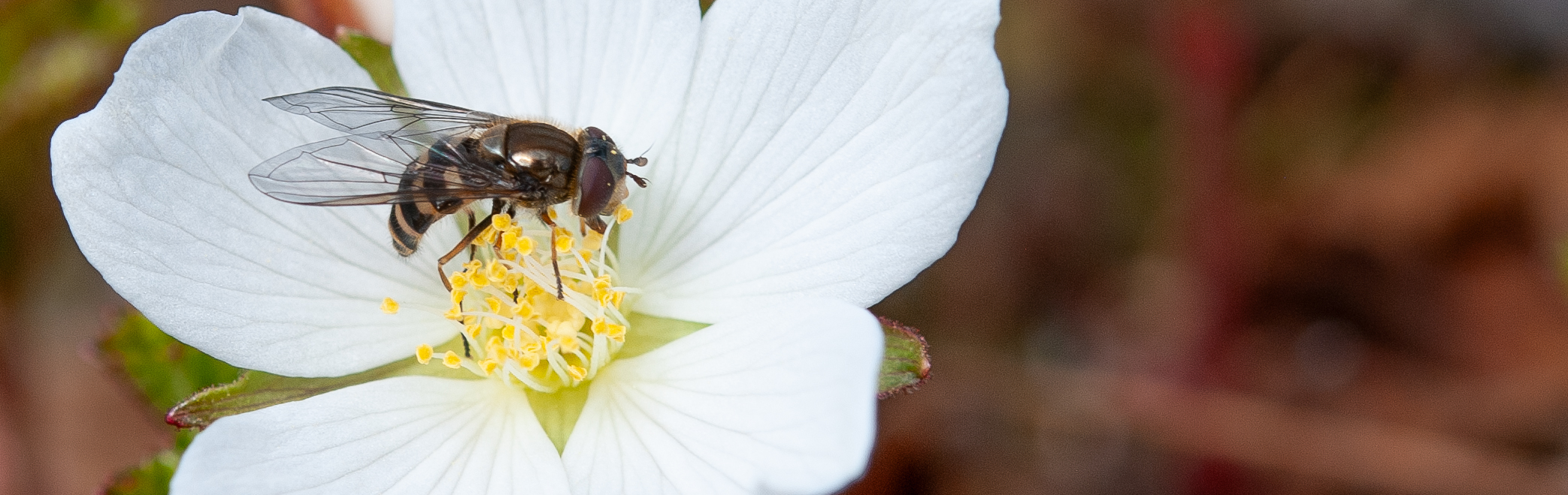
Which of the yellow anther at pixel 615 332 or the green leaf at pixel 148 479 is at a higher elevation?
the yellow anther at pixel 615 332

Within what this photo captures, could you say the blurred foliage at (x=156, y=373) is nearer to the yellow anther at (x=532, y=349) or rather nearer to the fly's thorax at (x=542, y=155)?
the yellow anther at (x=532, y=349)

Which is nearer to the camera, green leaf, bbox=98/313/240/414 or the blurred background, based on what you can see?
green leaf, bbox=98/313/240/414

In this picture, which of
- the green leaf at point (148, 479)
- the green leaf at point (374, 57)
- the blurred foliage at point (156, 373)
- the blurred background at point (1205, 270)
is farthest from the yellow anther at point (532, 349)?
the blurred background at point (1205, 270)

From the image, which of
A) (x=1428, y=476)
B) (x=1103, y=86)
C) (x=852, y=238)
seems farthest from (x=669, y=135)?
(x=1428, y=476)

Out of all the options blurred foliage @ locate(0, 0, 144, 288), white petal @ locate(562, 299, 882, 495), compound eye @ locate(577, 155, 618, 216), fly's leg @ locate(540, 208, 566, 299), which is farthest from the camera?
blurred foliage @ locate(0, 0, 144, 288)

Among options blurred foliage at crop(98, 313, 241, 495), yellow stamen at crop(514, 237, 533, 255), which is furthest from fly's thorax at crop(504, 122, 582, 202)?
blurred foliage at crop(98, 313, 241, 495)

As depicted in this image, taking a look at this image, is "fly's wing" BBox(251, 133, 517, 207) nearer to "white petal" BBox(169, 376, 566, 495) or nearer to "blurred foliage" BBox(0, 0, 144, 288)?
"white petal" BBox(169, 376, 566, 495)

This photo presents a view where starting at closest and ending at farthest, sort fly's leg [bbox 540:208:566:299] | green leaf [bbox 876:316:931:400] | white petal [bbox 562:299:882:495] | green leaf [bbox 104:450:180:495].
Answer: white petal [bbox 562:299:882:495]
green leaf [bbox 876:316:931:400]
fly's leg [bbox 540:208:566:299]
green leaf [bbox 104:450:180:495]
